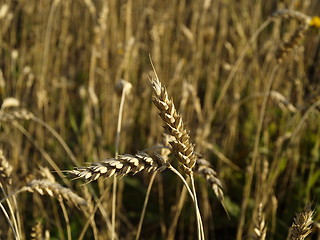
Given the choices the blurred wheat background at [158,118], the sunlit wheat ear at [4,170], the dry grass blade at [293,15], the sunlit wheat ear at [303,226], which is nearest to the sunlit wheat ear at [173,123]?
the sunlit wheat ear at [303,226]

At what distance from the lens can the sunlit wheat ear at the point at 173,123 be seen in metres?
0.88

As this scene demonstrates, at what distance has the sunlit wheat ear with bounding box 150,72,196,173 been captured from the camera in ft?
2.90

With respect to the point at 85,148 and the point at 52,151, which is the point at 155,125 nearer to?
the point at 85,148

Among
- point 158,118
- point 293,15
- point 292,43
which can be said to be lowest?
point 158,118

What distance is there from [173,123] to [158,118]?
6.54ft

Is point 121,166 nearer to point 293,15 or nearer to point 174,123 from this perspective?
point 174,123

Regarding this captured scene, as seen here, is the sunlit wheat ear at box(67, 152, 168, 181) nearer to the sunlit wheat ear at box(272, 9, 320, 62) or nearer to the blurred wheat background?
the blurred wheat background

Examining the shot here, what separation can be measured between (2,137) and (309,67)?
200cm

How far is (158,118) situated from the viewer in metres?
2.89

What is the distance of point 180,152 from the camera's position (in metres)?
0.92

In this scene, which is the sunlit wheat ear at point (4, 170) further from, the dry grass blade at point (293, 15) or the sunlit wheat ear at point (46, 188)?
the dry grass blade at point (293, 15)

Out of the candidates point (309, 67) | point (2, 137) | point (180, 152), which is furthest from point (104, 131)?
point (180, 152)

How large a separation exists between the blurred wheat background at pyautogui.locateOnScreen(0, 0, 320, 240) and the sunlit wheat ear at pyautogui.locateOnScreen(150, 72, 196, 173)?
102 cm

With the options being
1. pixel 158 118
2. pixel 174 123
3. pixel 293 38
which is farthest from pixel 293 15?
pixel 174 123
